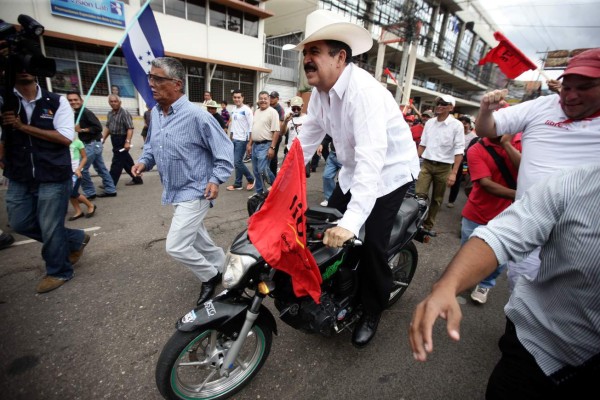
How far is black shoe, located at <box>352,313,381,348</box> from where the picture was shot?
7.14 ft

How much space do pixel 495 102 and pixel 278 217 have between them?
1.64 metres

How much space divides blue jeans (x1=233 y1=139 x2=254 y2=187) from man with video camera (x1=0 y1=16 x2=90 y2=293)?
3.46 m

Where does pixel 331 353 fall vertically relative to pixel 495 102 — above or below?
below

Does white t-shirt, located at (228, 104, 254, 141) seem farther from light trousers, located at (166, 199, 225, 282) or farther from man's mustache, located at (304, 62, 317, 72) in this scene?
man's mustache, located at (304, 62, 317, 72)

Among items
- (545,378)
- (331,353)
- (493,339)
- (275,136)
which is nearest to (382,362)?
(331,353)

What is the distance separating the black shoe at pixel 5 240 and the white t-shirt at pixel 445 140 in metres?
5.70

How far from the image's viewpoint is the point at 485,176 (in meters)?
Result: 2.70

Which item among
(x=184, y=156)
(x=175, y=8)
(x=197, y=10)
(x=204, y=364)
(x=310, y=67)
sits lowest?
(x=204, y=364)

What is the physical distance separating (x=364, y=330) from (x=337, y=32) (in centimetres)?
211

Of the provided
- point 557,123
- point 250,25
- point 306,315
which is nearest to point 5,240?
point 306,315

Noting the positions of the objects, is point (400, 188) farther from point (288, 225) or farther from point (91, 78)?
point (91, 78)

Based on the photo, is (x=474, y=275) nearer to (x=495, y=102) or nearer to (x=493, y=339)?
(x=495, y=102)

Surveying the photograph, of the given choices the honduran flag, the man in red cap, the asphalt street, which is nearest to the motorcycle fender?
the asphalt street

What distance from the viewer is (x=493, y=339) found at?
2455mm
